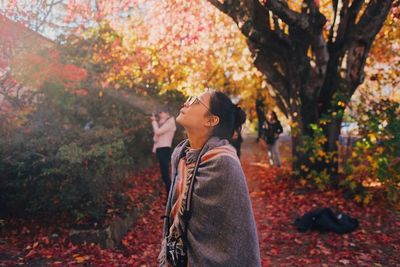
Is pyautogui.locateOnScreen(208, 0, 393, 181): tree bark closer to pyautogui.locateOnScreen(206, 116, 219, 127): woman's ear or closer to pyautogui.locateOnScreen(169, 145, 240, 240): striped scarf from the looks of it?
pyautogui.locateOnScreen(206, 116, 219, 127): woman's ear

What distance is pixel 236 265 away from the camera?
2.19 m

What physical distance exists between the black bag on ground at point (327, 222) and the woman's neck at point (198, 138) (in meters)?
4.96

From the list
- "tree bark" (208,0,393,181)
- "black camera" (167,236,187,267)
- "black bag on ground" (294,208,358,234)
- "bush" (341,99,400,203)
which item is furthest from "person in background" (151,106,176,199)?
"black camera" (167,236,187,267)

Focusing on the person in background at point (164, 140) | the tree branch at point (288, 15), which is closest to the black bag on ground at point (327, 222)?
the person in background at point (164, 140)

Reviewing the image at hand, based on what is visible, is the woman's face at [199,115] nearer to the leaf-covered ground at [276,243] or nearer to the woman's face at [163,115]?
the leaf-covered ground at [276,243]

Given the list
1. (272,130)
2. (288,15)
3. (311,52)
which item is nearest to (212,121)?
(288,15)

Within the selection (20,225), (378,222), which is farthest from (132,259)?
(378,222)

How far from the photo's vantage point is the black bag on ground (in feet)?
21.8

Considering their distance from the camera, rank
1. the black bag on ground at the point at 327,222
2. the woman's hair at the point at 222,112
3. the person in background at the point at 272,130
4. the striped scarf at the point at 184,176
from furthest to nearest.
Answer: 1. the person in background at the point at 272,130
2. the black bag on ground at the point at 327,222
3. the woman's hair at the point at 222,112
4. the striped scarf at the point at 184,176

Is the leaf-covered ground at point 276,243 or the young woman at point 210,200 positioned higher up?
the young woman at point 210,200

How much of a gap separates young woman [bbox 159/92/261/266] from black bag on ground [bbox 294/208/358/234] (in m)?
4.87

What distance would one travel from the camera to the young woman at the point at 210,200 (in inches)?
87.4

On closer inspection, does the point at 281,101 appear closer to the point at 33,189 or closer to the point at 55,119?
the point at 55,119

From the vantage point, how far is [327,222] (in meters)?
6.67
